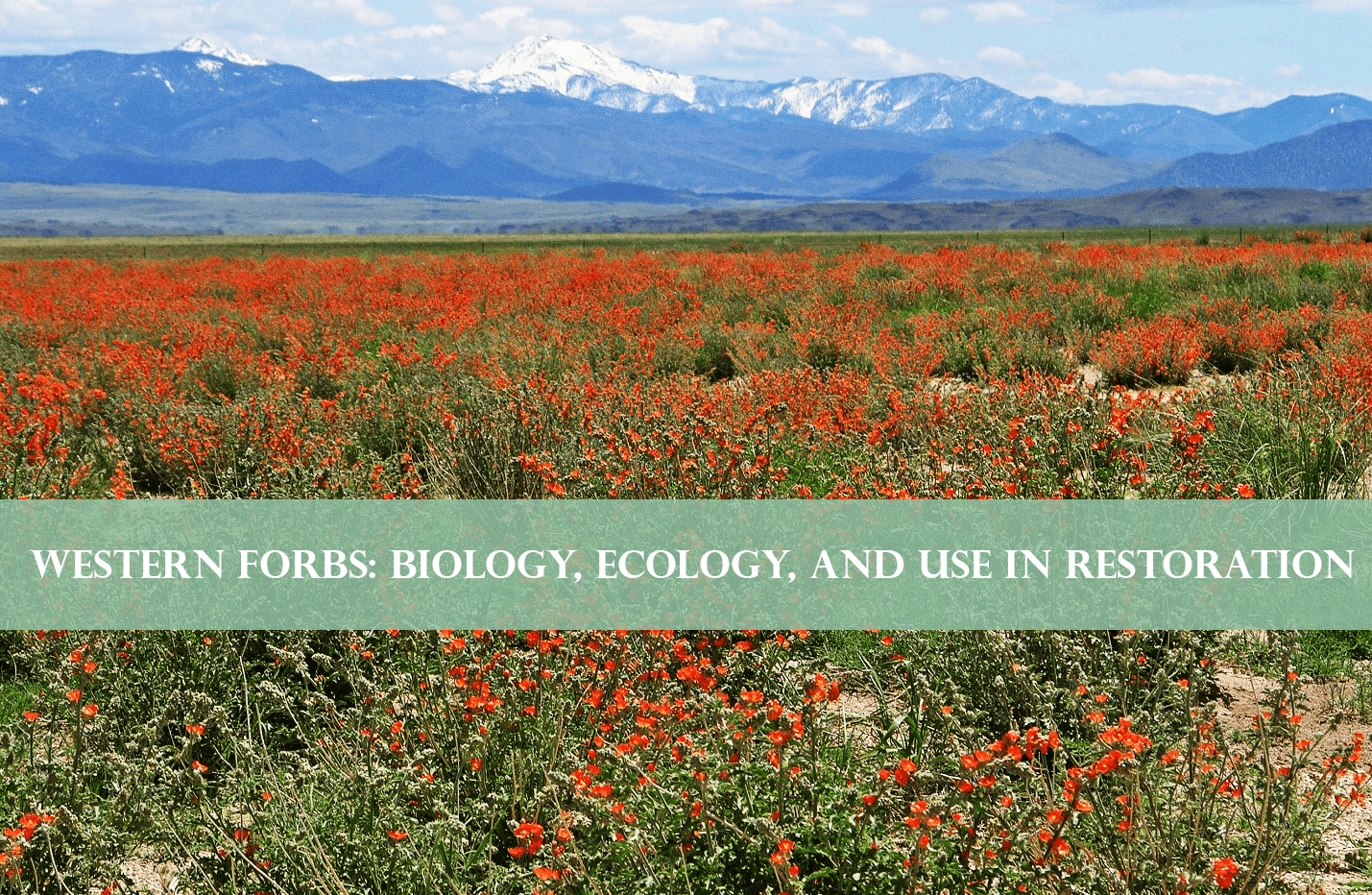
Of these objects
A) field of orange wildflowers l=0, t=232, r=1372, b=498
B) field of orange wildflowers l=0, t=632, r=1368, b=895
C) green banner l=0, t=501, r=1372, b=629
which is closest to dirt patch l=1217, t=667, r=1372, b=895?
field of orange wildflowers l=0, t=632, r=1368, b=895

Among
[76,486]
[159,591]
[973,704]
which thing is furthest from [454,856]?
[76,486]

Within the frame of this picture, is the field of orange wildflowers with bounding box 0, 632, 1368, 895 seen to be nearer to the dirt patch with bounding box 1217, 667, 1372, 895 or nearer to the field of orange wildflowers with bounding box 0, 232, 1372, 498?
the dirt patch with bounding box 1217, 667, 1372, 895

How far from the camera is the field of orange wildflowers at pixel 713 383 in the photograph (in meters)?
5.98

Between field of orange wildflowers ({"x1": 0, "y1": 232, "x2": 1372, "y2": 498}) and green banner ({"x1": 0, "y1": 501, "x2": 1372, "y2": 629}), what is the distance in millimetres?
239

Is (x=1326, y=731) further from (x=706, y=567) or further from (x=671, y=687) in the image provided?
(x=706, y=567)

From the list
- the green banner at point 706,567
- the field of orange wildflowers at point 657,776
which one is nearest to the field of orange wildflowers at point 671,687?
the field of orange wildflowers at point 657,776

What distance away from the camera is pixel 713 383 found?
1244 cm

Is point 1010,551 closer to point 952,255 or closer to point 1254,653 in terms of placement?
point 1254,653

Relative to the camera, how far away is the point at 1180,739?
12.6 ft

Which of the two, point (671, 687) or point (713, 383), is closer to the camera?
point (671, 687)

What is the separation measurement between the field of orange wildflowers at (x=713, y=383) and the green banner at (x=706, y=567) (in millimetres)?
239

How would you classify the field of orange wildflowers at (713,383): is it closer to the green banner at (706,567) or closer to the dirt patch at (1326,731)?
the green banner at (706,567)

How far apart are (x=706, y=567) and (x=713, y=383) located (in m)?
7.64

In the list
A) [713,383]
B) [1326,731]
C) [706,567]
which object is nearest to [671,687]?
[706,567]
